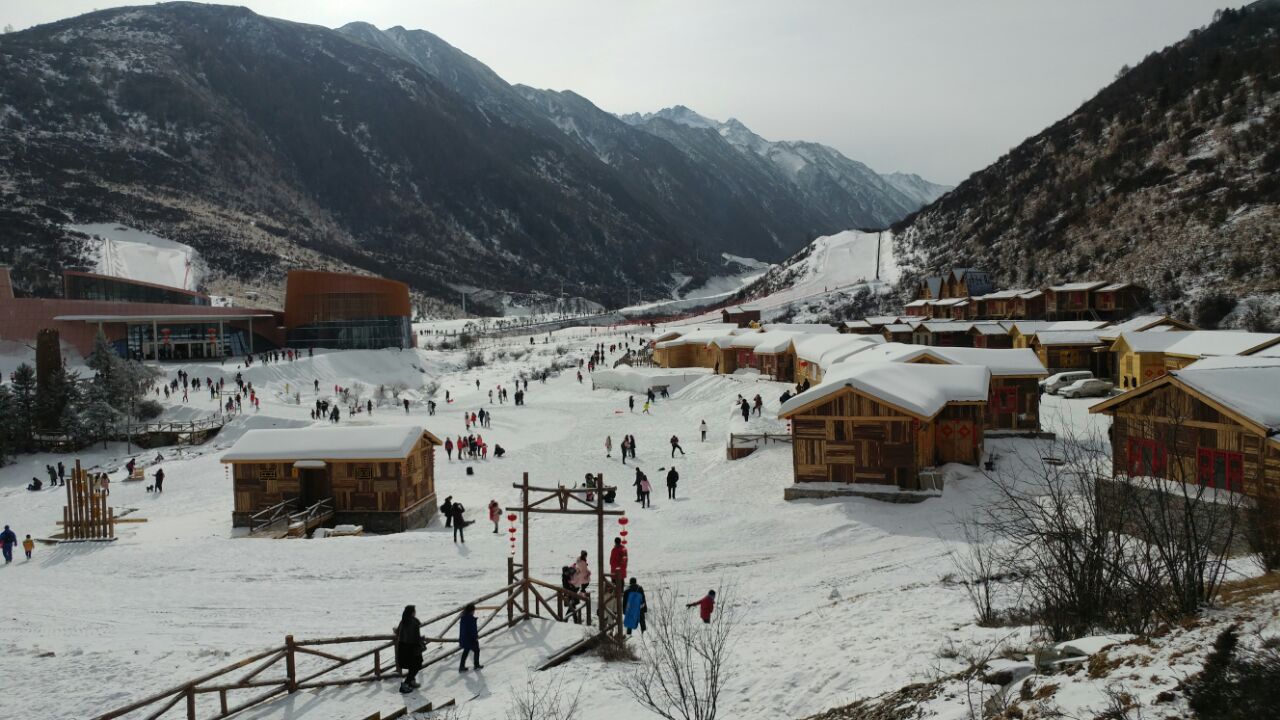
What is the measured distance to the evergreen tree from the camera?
35250mm

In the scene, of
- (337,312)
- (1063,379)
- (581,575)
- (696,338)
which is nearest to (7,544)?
(581,575)

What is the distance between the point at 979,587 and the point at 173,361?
59507 millimetres

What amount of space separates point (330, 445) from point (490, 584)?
8766 millimetres

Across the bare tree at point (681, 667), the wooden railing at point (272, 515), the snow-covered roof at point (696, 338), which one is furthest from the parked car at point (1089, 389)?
the wooden railing at point (272, 515)

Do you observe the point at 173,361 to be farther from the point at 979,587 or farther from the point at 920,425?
the point at 979,587

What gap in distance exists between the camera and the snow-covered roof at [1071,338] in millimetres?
36438

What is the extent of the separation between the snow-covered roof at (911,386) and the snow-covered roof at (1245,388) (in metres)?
5.47

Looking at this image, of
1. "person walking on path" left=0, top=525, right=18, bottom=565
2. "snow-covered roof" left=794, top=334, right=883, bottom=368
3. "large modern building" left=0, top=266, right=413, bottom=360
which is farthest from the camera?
"large modern building" left=0, top=266, right=413, bottom=360

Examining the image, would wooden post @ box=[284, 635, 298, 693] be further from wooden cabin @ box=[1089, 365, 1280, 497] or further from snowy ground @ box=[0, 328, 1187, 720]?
wooden cabin @ box=[1089, 365, 1280, 497]

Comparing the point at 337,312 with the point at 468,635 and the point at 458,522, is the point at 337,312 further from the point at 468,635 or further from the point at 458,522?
the point at 468,635

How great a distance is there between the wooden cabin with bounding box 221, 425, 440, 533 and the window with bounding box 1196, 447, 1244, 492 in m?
19.0

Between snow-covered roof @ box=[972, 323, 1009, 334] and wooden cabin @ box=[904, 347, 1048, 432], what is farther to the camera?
snow-covered roof @ box=[972, 323, 1009, 334]

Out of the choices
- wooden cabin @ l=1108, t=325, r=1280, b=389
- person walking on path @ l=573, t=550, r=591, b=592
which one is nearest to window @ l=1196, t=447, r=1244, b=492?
person walking on path @ l=573, t=550, r=591, b=592

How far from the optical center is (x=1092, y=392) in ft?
104
